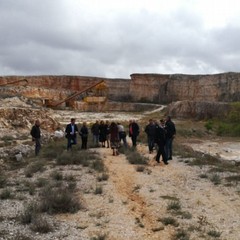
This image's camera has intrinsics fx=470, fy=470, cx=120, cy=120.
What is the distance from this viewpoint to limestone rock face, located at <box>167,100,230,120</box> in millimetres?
53281

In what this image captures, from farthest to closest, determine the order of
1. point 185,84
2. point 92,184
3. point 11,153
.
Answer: point 185,84
point 11,153
point 92,184

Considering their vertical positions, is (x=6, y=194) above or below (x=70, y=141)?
below

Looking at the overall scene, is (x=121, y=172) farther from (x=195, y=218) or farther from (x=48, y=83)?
(x=48, y=83)

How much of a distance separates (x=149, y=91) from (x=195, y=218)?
258 ft

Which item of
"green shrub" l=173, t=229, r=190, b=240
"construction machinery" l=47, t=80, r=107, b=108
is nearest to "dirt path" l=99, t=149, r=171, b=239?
"green shrub" l=173, t=229, r=190, b=240

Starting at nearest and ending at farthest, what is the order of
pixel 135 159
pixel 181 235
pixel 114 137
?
pixel 181 235 < pixel 135 159 < pixel 114 137

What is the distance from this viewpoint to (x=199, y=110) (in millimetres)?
55094

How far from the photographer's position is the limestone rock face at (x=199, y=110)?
53.3m

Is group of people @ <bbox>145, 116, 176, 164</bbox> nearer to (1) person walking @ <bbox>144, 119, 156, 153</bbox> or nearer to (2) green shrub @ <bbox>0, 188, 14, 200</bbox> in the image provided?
(1) person walking @ <bbox>144, 119, 156, 153</bbox>

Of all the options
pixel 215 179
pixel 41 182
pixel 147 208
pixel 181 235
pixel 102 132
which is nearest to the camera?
pixel 181 235

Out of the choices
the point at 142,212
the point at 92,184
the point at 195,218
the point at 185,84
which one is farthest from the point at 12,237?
the point at 185,84

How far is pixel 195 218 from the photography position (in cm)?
1054

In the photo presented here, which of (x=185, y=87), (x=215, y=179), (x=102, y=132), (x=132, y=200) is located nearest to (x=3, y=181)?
(x=132, y=200)

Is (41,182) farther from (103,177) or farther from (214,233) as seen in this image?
(214,233)
